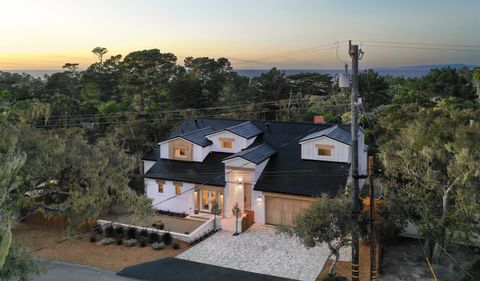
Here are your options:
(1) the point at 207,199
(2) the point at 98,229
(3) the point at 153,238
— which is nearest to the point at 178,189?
(1) the point at 207,199

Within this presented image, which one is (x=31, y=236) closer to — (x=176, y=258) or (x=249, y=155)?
(x=176, y=258)

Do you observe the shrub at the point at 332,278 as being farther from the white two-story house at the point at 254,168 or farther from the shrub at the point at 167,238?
the shrub at the point at 167,238

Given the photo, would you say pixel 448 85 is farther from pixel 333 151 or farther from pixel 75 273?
pixel 75 273

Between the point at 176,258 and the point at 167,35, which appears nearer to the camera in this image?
the point at 176,258

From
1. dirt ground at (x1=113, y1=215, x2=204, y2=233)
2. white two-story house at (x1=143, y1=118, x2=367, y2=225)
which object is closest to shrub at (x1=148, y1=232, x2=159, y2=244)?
dirt ground at (x1=113, y1=215, x2=204, y2=233)

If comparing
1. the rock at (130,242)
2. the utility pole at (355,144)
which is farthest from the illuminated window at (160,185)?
the utility pole at (355,144)

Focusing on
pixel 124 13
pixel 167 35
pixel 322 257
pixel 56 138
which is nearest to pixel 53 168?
pixel 56 138
